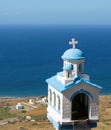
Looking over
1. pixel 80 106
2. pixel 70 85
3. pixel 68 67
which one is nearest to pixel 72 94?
pixel 70 85

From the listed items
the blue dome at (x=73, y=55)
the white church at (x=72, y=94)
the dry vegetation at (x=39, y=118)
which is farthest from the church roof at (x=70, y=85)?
the dry vegetation at (x=39, y=118)

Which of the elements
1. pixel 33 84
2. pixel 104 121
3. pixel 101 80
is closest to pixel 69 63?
pixel 104 121

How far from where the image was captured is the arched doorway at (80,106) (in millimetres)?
14465

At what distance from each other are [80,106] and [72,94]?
1322 mm

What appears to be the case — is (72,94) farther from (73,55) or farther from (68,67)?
(73,55)

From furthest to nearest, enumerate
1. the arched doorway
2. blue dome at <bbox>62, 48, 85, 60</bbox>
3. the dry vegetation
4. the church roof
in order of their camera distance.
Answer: the dry vegetation, the arched doorway, blue dome at <bbox>62, 48, 85, 60</bbox>, the church roof

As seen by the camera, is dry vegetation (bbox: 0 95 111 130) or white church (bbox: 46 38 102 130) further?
dry vegetation (bbox: 0 95 111 130)

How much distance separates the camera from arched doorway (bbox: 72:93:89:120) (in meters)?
14.5

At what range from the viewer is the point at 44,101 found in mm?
53031

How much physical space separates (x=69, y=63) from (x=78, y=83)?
0.86m

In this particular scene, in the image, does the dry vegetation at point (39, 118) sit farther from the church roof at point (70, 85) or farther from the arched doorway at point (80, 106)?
the church roof at point (70, 85)

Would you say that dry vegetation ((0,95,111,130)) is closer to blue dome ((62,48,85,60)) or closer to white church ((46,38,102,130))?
white church ((46,38,102,130))

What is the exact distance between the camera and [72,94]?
45.3ft

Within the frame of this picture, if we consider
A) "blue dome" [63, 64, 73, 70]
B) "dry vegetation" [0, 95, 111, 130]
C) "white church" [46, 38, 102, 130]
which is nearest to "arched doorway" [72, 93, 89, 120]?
"white church" [46, 38, 102, 130]
